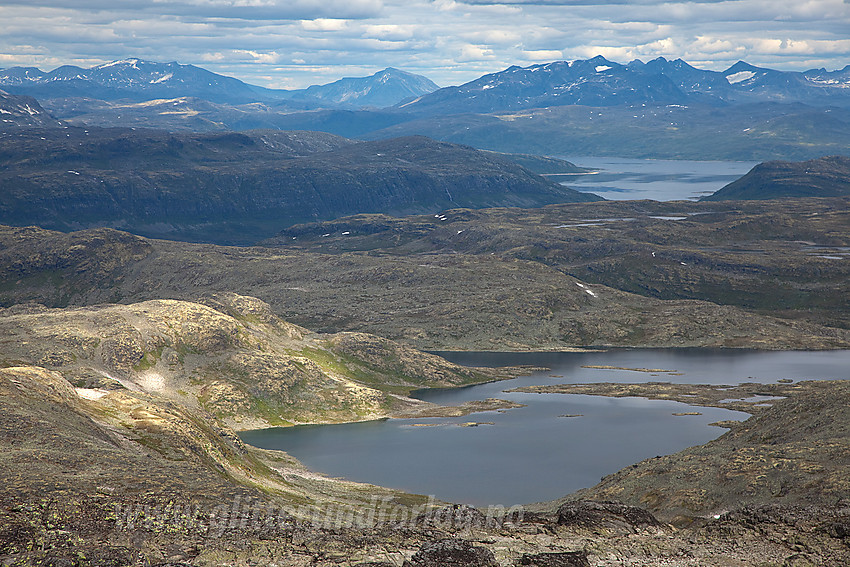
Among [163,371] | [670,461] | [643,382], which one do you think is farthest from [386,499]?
[643,382]

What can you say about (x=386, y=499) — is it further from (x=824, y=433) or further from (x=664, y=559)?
(x=824, y=433)

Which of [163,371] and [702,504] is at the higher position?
[702,504]

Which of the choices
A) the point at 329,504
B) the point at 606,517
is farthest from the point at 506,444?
the point at 606,517

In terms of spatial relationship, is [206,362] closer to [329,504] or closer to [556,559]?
[329,504]

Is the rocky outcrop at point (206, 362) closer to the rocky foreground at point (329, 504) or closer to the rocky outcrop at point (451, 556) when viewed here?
the rocky foreground at point (329, 504)

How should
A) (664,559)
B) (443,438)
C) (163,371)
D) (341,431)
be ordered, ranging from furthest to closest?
(163,371), (341,431), (443,438), (664,559)

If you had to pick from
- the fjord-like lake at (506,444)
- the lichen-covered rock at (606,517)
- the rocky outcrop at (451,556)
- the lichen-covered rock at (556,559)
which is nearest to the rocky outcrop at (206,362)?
the fjord-like lake at (506,444)

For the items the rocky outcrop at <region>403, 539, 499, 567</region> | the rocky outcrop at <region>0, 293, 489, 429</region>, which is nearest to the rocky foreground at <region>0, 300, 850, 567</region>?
the rocky outcrop at <region>403, 539, 499, 567</region>

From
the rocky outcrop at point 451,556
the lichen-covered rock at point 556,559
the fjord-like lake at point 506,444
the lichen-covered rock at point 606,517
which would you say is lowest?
the fjord-like lake at point 506,444
